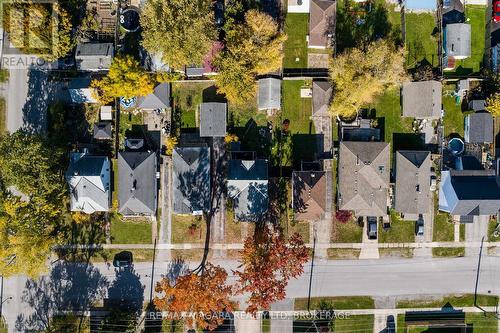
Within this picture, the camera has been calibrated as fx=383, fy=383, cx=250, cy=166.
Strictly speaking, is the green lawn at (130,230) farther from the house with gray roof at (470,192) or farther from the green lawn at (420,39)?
the green lawn at (420,39)

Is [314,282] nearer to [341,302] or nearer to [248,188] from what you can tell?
[341,302]

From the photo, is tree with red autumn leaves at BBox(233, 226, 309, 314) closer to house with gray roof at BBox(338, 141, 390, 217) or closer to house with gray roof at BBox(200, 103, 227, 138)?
house with gray roof at BBox(338, 141, 390, 217)

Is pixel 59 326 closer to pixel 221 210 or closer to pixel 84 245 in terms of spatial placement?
pixel 84 245

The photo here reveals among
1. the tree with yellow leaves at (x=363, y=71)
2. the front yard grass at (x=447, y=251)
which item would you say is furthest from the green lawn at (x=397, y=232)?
the tree with yellow leaves at (x=363, y=71)

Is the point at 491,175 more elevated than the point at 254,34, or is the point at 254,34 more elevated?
the point at 254,34

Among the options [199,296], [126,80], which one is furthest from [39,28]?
[199,296]

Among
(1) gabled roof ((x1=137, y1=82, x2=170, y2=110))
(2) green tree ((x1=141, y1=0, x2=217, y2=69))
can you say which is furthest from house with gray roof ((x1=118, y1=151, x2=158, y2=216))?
(2) green tree ((x1=141, y1=0, x2=217, y2=69))

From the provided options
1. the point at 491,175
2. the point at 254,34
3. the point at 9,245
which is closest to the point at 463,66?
the point at 491,175
